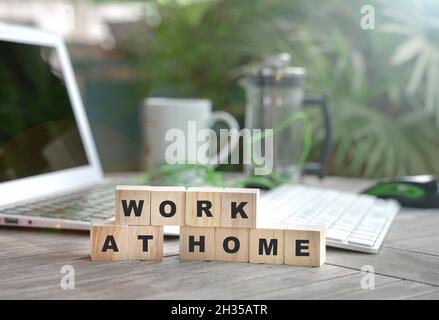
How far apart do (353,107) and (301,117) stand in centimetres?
122

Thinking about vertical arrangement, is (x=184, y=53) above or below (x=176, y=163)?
above

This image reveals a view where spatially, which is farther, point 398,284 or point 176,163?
point 176,163

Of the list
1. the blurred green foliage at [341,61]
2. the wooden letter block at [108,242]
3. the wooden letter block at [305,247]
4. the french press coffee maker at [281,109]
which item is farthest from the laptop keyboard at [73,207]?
the blurred green foliage at [341,61]

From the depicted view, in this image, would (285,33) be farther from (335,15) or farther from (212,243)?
(212,243)

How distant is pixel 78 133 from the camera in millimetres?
1235

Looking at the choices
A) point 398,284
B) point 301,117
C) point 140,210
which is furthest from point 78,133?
point 398,284

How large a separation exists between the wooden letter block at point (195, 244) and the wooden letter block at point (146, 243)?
2 centimetres

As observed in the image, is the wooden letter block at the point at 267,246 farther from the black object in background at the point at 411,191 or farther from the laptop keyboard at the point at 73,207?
the black object in background at the point at 411,191

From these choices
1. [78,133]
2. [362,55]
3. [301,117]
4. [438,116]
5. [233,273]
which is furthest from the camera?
[362,55]

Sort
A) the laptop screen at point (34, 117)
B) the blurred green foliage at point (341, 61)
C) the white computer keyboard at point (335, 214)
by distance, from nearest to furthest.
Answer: the white computer keyboard at point (335, 214)
the laptop screen at point (34, 117)
the blurred green foliage at point (341, 61)

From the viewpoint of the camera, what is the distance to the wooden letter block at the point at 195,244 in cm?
71

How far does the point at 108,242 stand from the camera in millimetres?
710

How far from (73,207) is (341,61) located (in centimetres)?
189
